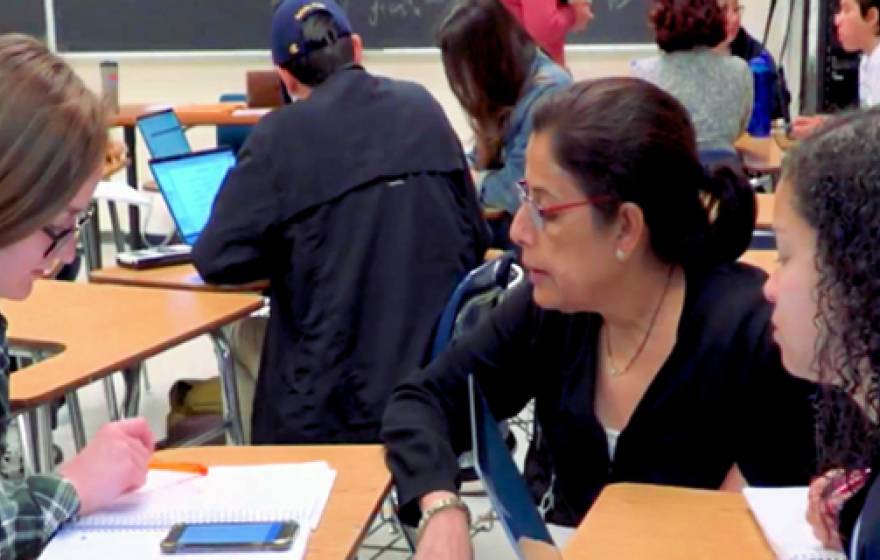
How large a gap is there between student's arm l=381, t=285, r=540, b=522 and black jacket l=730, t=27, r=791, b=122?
3.67 meters

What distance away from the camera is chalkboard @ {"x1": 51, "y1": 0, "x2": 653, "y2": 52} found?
656 centimetres

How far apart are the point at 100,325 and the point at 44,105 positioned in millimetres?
1414

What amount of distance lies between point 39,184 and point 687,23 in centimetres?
339

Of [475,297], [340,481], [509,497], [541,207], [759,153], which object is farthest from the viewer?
[759,153]

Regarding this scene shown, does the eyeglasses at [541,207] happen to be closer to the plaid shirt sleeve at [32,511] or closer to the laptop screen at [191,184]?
the plaid shirt sleeve at [32,511]

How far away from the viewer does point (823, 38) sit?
17.0 ft

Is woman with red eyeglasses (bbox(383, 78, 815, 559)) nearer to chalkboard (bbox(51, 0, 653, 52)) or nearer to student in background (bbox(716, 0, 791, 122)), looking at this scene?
student in background (bbox(716, 0, 791, 122))

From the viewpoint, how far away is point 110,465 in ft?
5.14

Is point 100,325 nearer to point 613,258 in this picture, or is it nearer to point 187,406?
point 187,406

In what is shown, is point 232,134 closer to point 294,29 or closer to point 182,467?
point 294,29

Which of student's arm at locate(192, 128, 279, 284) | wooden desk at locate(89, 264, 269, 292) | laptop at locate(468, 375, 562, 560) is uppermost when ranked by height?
laptop at locate(468, 375, 562, 560)

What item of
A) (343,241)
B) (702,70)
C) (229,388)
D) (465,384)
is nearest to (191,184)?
(229,388)

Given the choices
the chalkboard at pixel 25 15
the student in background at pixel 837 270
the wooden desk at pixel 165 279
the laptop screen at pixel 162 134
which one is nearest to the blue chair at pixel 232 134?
the laptop screen at pixel 162 134

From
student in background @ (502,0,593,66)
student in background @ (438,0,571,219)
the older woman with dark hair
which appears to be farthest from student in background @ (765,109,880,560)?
the older woman with dark hair
